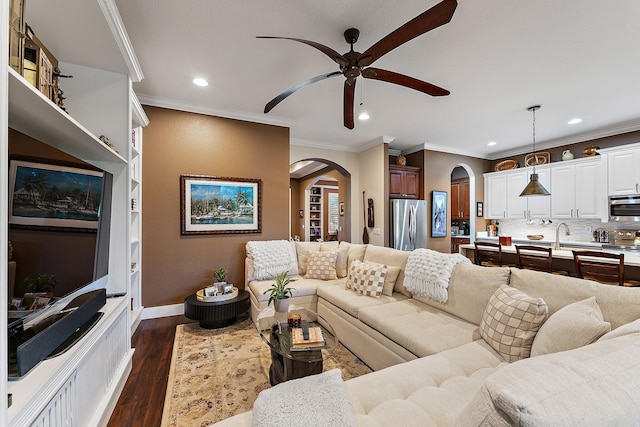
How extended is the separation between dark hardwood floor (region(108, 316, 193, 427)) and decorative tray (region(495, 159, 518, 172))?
6766 millimetres

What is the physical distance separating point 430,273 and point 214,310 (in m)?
2.26

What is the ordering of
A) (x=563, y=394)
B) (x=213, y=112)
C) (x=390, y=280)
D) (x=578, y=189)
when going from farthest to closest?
(x=578, y=189) → (x=213, y=112) → (x=390, y=280) → (x=563, y=394)

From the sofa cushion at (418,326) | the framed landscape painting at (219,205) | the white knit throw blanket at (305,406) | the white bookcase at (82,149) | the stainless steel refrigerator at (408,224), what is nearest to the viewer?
the white knit throw blanket at (305,406)

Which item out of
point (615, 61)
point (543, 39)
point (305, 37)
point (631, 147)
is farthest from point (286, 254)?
point (631, 147)

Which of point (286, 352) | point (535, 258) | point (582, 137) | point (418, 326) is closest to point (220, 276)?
point (286, 352)

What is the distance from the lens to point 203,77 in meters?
2.90

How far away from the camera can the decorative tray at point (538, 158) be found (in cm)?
532

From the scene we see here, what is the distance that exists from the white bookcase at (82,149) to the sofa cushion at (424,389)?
1.29 metres

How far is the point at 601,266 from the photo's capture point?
2766 mm

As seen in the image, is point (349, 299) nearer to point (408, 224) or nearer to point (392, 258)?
point (392, 258)

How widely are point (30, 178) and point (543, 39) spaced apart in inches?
141

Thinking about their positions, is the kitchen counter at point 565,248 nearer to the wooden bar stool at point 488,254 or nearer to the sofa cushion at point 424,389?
the wooden bar stool at point 488,254

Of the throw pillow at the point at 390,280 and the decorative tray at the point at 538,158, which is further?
the decorative tray at the point at 538,158

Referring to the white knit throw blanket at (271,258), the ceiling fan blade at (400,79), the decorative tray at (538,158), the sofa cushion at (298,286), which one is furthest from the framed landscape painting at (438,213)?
the ceiling fan blade at (400,79)
